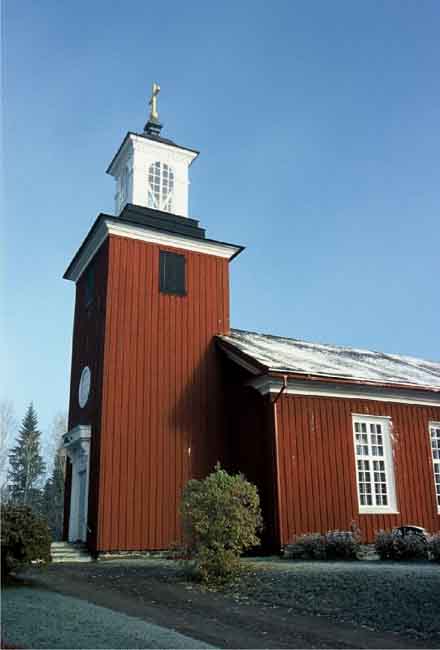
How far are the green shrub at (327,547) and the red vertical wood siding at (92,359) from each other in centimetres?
497

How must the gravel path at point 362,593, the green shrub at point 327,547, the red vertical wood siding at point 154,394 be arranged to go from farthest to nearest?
the red vertical wood siding at point 154,394 < the green shrub at point 327,547 < the gravel path at point 362,593

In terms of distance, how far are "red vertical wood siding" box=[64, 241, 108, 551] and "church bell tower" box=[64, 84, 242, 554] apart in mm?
35

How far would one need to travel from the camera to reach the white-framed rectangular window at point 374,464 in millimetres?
17141

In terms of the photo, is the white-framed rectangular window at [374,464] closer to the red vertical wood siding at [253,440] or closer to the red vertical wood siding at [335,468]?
the red vertical wood siding at [335,468]

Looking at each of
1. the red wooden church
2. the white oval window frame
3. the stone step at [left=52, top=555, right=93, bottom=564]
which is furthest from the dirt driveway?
the white oval window frame

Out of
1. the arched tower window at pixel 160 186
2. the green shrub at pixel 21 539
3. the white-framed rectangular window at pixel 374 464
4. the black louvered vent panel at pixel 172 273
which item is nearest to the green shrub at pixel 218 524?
the green shrub at pixel 21 539

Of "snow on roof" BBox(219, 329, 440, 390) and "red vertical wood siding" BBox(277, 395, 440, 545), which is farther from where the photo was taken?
"snow on roof" BBox(219, 329, 440, 390)

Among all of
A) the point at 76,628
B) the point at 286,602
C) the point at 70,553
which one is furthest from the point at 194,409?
the point at 76,628

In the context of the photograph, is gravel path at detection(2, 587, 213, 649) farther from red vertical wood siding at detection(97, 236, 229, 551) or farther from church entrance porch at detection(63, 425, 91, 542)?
church entrance porch at detection(63, 425, 91, 542)

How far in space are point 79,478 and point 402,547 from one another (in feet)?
29.8

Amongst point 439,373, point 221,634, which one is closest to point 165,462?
point 221,634

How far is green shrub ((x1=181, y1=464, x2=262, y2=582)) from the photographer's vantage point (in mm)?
11281

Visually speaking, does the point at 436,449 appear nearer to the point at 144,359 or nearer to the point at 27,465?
the point at 144,359

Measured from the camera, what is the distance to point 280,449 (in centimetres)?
1587
